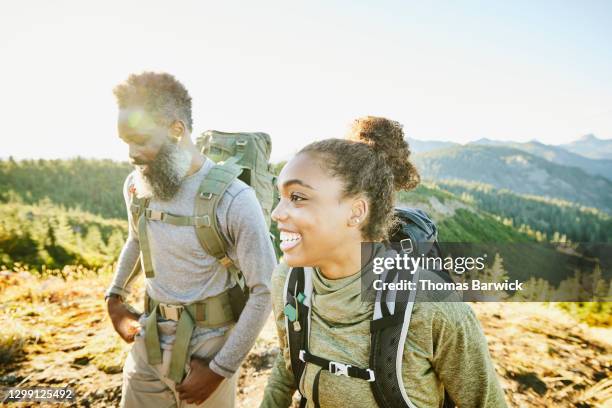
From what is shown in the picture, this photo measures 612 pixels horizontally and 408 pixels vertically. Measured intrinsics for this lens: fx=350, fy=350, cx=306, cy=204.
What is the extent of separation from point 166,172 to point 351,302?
157 centimetres

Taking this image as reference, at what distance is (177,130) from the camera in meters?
2.64

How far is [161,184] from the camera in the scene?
248 centimetres

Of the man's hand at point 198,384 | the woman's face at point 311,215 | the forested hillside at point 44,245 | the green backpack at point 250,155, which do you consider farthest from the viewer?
the forested hillside at point 44,245

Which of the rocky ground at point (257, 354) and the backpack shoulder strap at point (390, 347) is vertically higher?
the backpack shoulder strap at point (390, 347)

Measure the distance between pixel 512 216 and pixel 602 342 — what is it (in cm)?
16859

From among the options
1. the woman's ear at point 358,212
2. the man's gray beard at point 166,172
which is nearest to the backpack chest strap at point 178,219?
Result: the man's gray beard at point 166,172

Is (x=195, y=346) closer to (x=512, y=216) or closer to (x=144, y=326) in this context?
(x=144, y=326)

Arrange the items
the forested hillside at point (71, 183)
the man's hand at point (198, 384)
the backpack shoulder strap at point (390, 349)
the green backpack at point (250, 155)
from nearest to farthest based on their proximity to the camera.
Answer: the backpack shoulder strap at point (390, 349)
the man's hand at point (198, 384)
the green backpack at point (250, 155)
the forested hillside at point (71, 183)

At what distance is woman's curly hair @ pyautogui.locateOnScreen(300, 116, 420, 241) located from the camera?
1.77 m

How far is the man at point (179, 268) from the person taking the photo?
2348 millimetres

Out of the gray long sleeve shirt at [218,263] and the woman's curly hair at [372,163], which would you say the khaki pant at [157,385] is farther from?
the woman's curly hair at [372,163]

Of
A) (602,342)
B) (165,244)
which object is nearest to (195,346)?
(165,244)

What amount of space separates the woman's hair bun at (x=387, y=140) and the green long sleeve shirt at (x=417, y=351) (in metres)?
0.74

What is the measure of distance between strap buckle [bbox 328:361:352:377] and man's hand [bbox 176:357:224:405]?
986 mm
